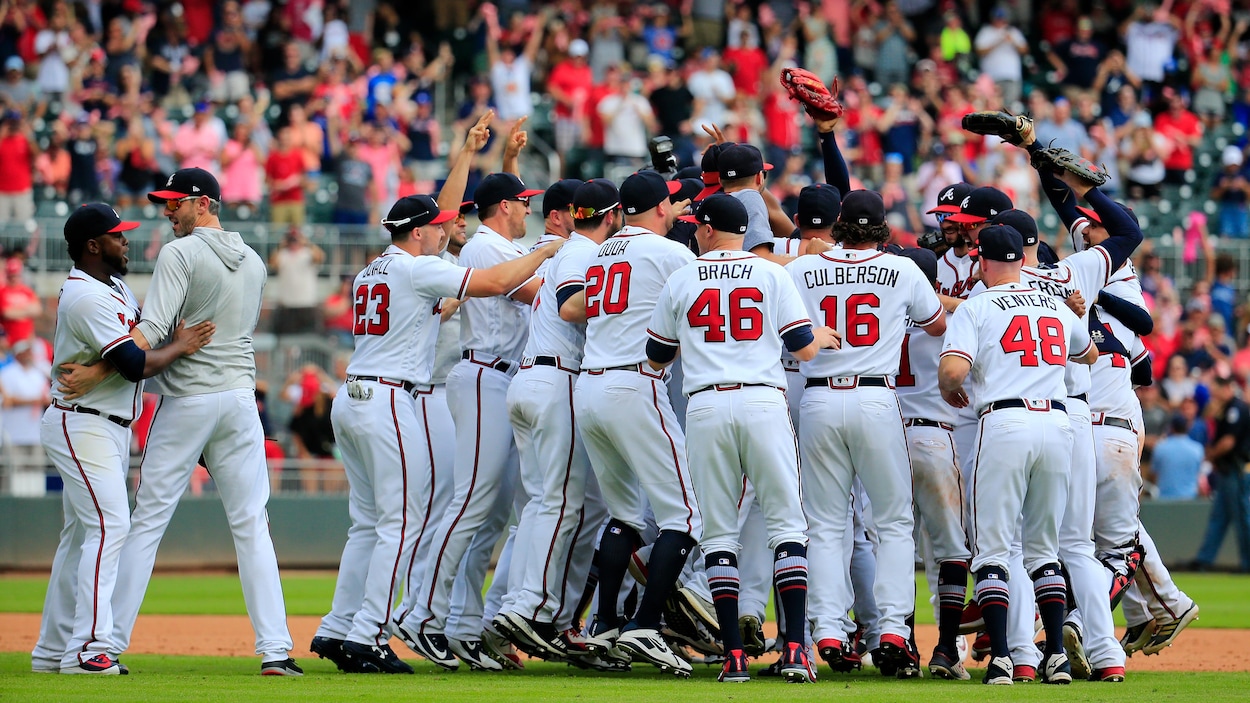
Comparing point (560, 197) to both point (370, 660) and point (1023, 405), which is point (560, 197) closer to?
point (370, 660)

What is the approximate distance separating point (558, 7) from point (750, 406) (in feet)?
56.1

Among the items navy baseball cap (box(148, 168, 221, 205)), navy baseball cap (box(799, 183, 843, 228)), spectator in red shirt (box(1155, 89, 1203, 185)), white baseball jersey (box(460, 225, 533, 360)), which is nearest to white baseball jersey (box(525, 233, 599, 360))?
white baseball jersey (box(460, 225, 533, 360))

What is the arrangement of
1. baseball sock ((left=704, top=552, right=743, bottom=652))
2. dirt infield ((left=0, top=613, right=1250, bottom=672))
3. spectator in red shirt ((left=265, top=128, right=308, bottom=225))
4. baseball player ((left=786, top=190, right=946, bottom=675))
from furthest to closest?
spectator in red shirt ((left=265, top=128, right=308, bottom=225)) → dirt infield ((left=0, top=613, right=1250, bottom=672)) → baseball player ((left=786, top=190, right=946, bottom=675)) → baseball sock ((left=704, top=552, right=743, bottom=652))

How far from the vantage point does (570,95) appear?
21.2 m

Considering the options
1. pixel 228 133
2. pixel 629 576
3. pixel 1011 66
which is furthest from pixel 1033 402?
pixel 1011 66

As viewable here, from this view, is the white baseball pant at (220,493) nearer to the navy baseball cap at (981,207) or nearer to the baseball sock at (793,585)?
the baseball sock at (793,585)

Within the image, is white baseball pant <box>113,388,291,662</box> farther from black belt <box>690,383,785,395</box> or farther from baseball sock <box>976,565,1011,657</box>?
baseball sock <box>976,565,1011,657</box>

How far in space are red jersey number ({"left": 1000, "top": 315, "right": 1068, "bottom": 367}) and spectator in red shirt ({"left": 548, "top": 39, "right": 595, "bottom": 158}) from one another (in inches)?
543

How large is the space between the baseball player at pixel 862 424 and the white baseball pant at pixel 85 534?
346cm

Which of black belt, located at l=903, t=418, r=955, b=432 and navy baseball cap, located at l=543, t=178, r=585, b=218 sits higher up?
navy baseball cap, located at l=543, t=178, r=585, b=218

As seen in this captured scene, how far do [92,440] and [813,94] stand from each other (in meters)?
4.27

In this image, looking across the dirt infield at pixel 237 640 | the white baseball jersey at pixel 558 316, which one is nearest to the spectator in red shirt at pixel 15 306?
the dirt infield at pixel 237 640

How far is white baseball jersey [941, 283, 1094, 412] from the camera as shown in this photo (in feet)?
24.7

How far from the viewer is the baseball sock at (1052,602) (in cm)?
755
